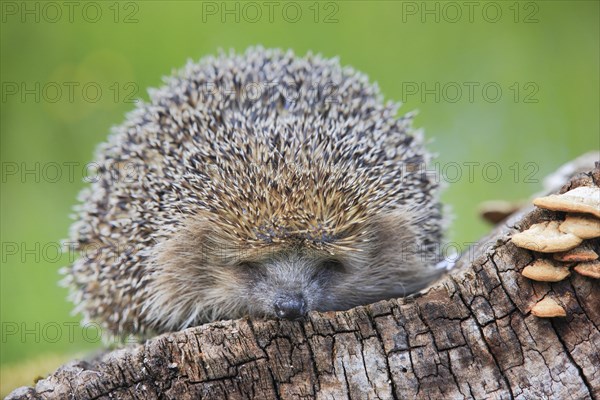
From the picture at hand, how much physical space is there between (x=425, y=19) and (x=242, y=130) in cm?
508

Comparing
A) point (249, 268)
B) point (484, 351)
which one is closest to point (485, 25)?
point (249, 268)

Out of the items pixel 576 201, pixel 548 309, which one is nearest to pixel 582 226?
pixel 576 201

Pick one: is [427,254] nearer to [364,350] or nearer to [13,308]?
[364,350]

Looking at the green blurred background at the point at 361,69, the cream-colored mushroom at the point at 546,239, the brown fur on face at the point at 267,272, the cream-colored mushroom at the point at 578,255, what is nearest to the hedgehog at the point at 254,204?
the brown fur on face at the point at 267,272

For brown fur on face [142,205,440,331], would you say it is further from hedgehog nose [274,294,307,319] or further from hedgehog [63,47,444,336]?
hedgehog nose [274,294,307,319]

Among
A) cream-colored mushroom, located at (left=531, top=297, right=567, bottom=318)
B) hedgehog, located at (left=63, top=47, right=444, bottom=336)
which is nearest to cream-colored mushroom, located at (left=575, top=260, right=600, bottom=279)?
cream-colored mushroom, located at (left=531, top=297, right=567, bottom=318)

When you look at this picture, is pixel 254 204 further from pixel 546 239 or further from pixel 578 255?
pixel 578 255

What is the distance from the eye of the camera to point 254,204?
9.99 ft

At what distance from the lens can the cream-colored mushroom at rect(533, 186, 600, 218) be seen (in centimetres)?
247

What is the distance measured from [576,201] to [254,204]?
1.34 meters

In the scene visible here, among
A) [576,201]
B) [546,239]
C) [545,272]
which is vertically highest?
[576,201]

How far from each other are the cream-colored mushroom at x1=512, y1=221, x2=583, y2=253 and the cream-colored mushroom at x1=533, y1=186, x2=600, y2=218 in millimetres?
85

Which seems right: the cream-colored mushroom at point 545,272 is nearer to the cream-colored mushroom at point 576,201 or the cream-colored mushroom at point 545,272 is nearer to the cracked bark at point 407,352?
the cracked bark at point 407,352

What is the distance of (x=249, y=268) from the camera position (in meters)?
3.38
